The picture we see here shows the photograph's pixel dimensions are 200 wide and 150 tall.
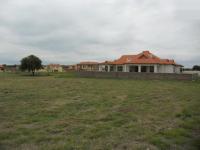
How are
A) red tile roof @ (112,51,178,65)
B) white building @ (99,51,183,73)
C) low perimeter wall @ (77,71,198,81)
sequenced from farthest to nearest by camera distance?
red tile roof @ (112,51,178,65)
white building @ (99,51,183,73)
low perimeter wall @ (77,71,198,81)

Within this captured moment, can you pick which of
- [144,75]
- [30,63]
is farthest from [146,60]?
[30,63]

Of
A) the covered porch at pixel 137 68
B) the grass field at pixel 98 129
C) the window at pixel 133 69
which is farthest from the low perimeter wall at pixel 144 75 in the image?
the grass field at pixel 98 129

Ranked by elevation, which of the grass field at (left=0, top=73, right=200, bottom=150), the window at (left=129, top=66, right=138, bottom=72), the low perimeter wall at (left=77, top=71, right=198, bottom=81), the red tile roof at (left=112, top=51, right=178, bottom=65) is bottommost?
the grass field at (left=0, top=73, right=200, bottom=150)

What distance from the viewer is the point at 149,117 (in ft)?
17.6

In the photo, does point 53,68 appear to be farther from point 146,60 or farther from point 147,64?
point 147,64

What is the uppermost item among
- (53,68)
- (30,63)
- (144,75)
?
(30,63)

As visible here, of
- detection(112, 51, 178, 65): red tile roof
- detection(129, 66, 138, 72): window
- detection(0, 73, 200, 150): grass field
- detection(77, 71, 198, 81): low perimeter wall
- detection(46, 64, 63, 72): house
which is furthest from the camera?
detection(46, 64, 63, 72): house

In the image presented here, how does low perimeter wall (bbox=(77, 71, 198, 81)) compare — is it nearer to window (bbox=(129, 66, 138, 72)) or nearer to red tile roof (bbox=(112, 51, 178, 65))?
red tile roof (bbox=(112, 51, 178, 65))

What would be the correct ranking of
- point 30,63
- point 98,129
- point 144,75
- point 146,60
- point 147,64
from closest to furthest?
point 98,129 → point 144,75 → point 147,64 → point 146,60 → point 30,63

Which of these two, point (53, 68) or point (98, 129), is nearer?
point (98, 129)

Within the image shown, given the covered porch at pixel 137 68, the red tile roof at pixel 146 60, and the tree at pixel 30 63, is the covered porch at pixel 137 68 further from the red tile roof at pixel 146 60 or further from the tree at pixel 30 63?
the tree at pixel 30 63

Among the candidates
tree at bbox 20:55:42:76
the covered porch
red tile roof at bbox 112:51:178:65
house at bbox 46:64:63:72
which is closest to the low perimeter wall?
red tile roof at bbox 112:51:178:65

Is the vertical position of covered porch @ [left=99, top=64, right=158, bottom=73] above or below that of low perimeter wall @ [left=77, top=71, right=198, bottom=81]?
above


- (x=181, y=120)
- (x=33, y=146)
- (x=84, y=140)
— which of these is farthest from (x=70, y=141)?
(x=181, y=120)
